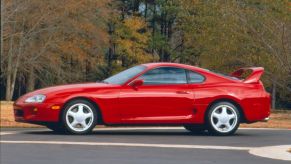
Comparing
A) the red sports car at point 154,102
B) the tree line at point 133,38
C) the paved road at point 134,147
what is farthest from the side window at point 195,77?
the tree line at point 133,38

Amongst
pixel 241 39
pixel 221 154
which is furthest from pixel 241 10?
pixel 221 154

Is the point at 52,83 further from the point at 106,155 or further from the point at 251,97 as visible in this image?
the point at 106,155

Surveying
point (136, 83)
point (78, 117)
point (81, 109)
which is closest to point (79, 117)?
point (78, 117)

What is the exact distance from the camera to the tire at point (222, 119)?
44.2 ft

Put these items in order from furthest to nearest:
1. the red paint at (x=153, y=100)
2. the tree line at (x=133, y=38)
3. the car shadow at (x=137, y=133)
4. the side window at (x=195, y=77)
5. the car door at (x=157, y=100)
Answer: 1. the tree line at (x=133, y=38)
2. the side window at (x=195, y=77)
3. the car shadow at (x=137, y=133)
4. the car door at (x=157, y=100)
5. the red paint at (x=153, y=100)

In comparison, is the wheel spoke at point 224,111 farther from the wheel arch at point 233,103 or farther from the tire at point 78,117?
the tire at point 78,117

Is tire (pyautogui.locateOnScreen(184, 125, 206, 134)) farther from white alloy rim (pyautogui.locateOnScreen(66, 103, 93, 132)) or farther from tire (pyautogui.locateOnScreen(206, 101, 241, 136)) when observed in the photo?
white alloy rim (pyautogui.locateOnScreen(66, 103, 93, 132))

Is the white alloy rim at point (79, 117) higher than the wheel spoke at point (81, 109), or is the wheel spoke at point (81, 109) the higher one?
the wheel spoke at point (81, 109)


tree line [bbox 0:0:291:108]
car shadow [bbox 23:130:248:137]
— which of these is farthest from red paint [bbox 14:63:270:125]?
tree line [bbox 0:0:291:108]

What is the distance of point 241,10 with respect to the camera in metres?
37.0

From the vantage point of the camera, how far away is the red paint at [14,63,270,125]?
13000 mm

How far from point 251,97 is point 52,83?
37.9 metres

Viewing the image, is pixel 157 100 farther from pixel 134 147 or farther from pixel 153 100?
pixel 134 147

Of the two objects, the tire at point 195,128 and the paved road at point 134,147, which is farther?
the tire at point 195,128
